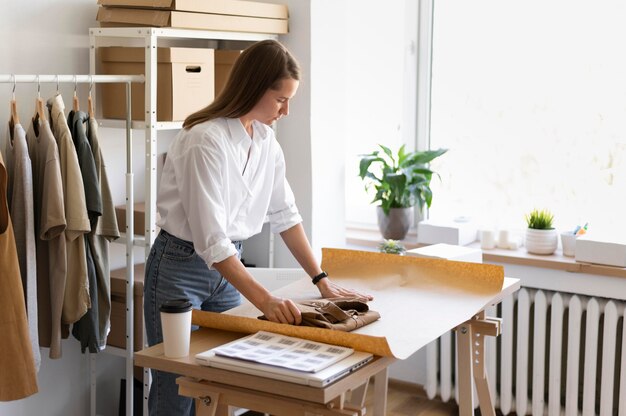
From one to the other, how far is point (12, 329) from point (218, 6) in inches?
53.3

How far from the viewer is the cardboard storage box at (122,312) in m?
3.14

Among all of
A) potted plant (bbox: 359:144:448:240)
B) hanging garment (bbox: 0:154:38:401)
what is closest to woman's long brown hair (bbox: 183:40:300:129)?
hanging garment (bbox: 0:154:38:401)

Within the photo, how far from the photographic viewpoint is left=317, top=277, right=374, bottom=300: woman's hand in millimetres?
2441

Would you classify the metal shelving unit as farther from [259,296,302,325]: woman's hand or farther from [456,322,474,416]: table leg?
[456,322,474,416]: table leg

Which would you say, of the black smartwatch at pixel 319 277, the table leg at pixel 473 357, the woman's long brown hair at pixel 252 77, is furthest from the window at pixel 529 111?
the woman's long brown hair at pixel 252 77

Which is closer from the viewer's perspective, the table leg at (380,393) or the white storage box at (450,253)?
the table leg at (380,393)

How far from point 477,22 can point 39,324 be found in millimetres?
2184

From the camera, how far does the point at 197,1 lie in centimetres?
308

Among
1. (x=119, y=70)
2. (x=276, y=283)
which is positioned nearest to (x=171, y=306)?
(x=276, y=283)

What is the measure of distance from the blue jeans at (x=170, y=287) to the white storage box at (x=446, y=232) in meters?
1.45

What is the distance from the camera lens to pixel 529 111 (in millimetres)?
3684

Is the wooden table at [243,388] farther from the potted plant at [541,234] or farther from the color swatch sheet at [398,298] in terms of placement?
the potted plant at [541,234]

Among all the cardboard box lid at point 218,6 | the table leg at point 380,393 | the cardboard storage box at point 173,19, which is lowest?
the table leg at point 380,393

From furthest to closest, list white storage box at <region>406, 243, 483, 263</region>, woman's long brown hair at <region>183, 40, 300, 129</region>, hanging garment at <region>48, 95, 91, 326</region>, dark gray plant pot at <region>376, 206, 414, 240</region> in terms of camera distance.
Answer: dark gray plant pot at <region>376, 206, 414, 240</region>
white storage box at <region>406, 243, 483, 263</region>
hanging garment at <region>48, 95, 91, 326</region>
woman's long brown hair at <region>183, 40, 300, 129</region>
